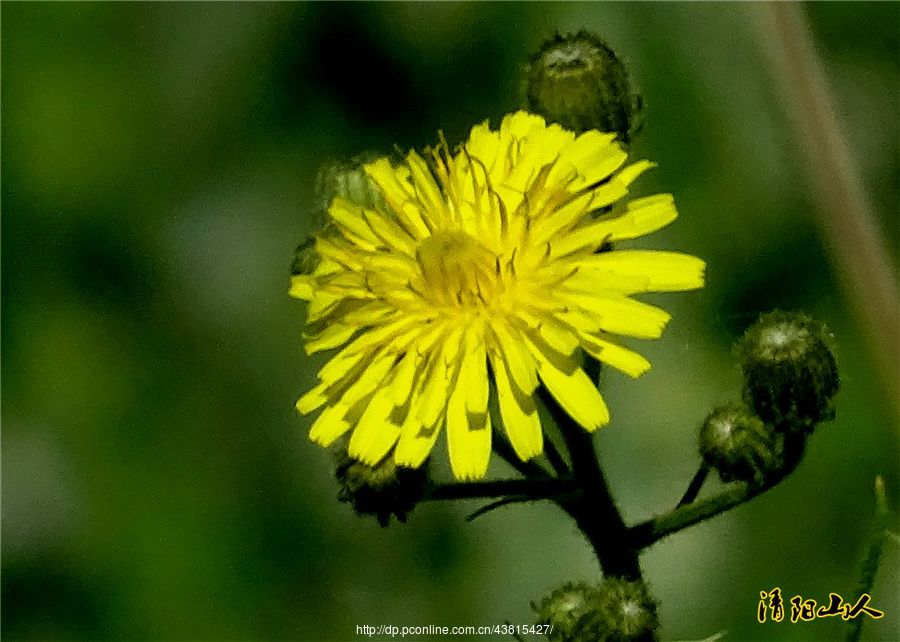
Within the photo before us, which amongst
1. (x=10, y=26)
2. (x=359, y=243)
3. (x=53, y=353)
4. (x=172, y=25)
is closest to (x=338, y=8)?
(x=172, y=25)

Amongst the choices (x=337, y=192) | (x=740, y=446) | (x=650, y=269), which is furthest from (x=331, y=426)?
(x=740, y=446)

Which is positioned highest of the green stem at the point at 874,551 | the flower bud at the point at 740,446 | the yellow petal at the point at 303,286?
the yellow petal at the point at 303,286

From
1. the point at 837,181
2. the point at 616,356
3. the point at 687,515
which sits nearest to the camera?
the point at 616,356

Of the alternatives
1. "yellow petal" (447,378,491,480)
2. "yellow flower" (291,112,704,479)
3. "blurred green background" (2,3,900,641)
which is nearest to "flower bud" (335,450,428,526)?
"yellow flower" (291,112,704,479)

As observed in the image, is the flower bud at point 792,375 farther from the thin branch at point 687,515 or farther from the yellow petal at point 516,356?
the yellow petal at point 516,356

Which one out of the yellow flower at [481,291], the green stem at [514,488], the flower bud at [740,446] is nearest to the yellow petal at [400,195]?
the yellow flower at [481,291]

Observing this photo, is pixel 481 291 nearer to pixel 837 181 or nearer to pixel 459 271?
pixel 459 271

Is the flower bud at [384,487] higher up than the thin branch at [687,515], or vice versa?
the flower bud at [384,487]

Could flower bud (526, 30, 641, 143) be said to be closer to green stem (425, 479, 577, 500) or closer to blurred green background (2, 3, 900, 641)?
green stem (425, 479, 577, 500)
